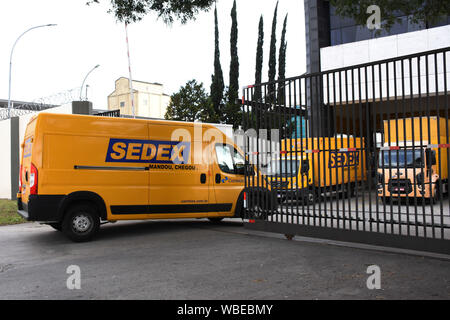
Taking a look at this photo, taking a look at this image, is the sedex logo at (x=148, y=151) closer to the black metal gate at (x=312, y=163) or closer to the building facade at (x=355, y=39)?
the black metal gate at (x=312, y=163)

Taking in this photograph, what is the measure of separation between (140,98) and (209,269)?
55.4 m

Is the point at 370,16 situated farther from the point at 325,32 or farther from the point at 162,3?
the point at 325,32

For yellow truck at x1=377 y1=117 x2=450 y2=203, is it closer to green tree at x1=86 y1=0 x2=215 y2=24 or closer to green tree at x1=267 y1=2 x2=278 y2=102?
green tree at x1=86 y1=0 x2=215 y2=24

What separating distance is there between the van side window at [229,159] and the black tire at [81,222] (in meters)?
2.92

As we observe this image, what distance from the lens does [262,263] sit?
623cm

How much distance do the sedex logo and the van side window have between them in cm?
75

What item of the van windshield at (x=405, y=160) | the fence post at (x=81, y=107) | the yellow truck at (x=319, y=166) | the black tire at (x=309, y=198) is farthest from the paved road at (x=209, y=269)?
the fence post at (x=81, y=107)

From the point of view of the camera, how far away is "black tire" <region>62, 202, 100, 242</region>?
8.09m

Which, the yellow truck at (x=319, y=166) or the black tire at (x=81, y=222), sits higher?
the yellow truck at (x=319, y=166)

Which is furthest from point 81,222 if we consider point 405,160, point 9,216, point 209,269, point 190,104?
point 190,104

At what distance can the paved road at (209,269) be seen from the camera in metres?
4.82

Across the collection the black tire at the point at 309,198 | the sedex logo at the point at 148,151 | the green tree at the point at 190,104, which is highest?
the green tree at the point at 190,104

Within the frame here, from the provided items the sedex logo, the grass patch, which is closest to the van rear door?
the sedex logo
